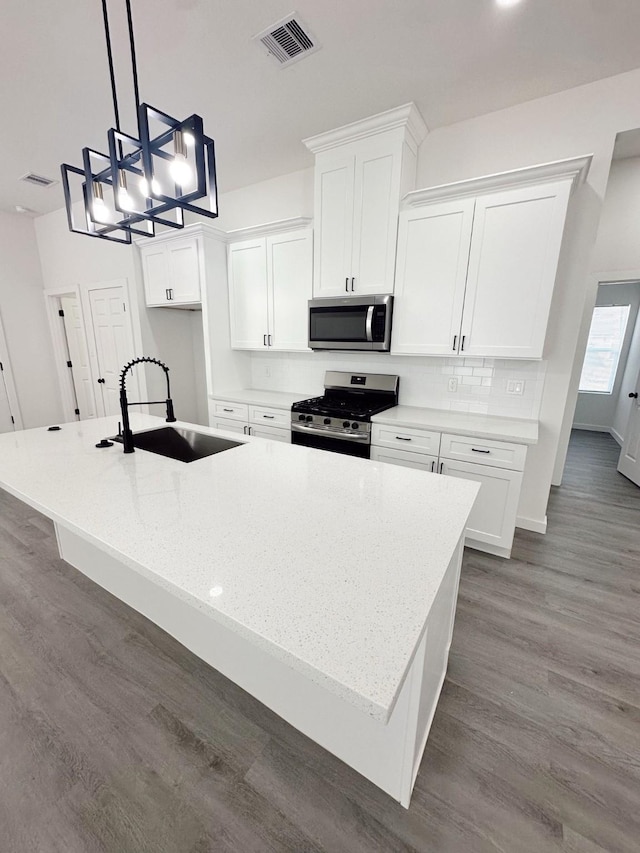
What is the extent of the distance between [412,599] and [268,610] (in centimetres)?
32

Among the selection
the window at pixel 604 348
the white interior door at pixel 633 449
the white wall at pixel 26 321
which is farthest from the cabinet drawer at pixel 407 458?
the white wall at pixel 26 321

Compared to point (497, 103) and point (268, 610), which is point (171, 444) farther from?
point (497, 103)

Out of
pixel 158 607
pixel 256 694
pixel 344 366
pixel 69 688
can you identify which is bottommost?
pixel 69 688

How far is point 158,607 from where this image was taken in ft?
5.40

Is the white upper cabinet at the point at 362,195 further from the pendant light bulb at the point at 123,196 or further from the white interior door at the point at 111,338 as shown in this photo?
the white interior door at the point at 111,338

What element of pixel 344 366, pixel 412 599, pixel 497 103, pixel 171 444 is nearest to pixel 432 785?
pixel 412 599

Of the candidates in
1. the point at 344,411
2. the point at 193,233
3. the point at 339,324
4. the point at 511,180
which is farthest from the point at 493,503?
the point at 193,233

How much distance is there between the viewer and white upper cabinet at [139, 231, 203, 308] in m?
3.44

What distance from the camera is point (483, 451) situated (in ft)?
7.59

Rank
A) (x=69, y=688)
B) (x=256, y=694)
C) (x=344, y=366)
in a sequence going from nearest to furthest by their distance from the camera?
→ 1. (x=256, y=694)
2. (x=69, y=688)
3. (x=344, y=366)

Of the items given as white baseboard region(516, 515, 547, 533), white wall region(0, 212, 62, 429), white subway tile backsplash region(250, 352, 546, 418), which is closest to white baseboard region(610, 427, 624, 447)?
white baseboard region(516, 515, 547, 533)

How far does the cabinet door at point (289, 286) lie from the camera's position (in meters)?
3.05

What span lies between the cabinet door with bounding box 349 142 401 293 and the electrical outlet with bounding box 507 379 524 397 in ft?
3.81

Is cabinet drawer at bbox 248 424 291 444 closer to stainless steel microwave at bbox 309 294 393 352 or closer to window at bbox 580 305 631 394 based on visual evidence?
stainless steel microwave at bbox 309 294 393 352
